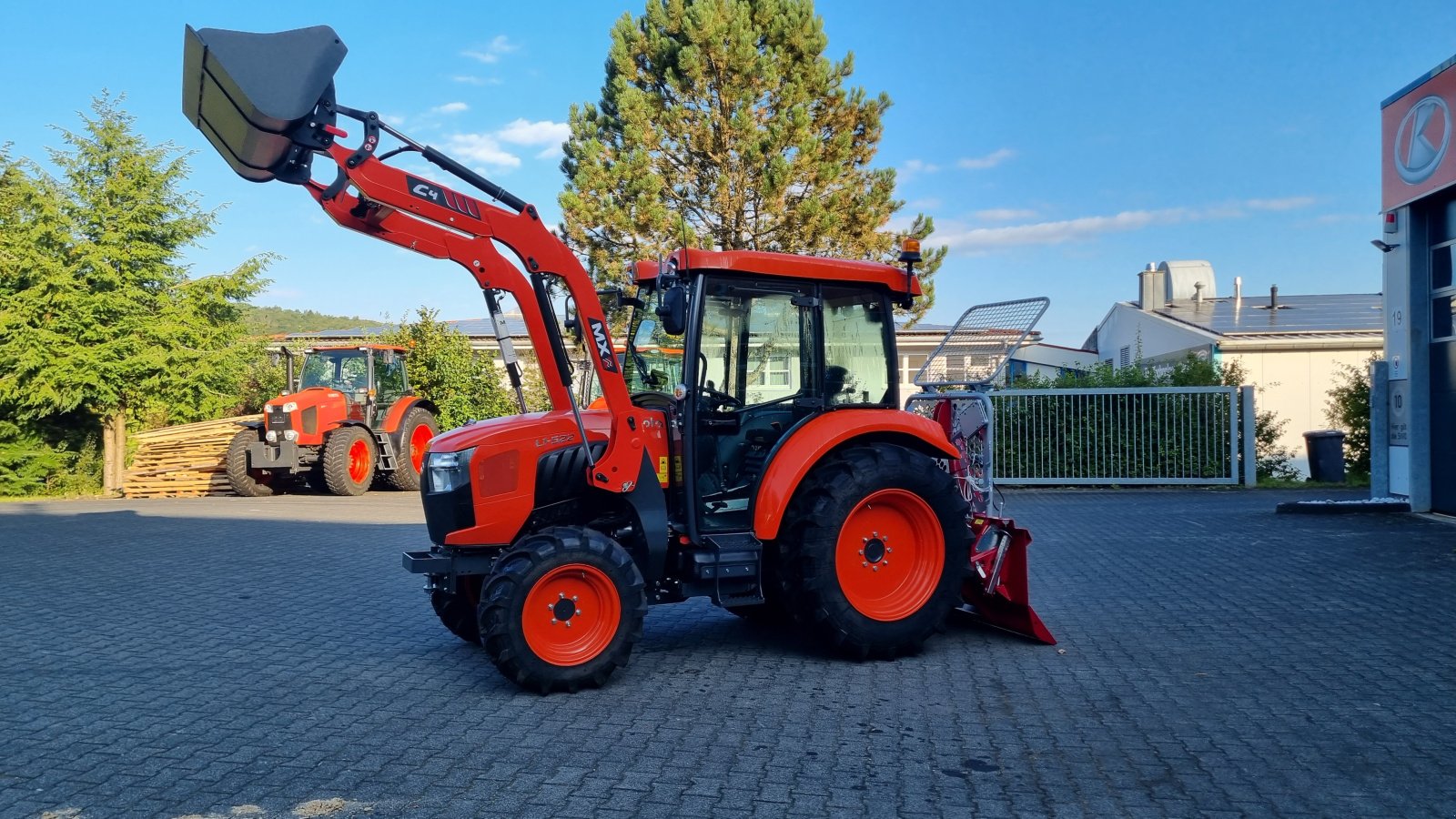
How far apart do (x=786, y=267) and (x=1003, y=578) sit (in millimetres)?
2341

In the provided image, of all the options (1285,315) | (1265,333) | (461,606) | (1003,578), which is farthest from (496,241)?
(1285,315)

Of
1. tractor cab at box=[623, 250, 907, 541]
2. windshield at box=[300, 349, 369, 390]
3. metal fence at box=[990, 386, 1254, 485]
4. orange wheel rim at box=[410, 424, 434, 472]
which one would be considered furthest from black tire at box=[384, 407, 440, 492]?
tractor cab at box=[623, 250, 907, 541]

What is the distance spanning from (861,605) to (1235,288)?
29.0m

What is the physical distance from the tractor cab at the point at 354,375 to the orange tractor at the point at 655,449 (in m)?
13.2

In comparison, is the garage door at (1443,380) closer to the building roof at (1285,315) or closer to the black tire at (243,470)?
the building roof at (1285,315)

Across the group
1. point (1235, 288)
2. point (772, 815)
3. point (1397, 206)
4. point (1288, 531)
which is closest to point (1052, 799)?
point (772, 815)

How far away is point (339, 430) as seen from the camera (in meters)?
17.9

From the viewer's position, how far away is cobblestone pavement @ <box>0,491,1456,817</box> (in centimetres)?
407

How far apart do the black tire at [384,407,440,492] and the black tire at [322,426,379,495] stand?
0.44 m

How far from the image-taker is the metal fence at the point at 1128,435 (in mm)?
17125

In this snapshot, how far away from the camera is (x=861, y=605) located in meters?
6.14

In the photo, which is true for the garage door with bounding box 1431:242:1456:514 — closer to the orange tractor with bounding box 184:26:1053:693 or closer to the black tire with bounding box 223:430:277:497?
the orange tractor with bounding box 184:26:1053:693

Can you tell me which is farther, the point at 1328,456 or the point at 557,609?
the point at 1328,456

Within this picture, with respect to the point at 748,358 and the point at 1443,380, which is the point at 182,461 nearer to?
the point at 748,358
